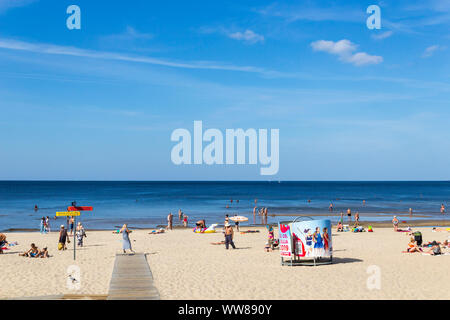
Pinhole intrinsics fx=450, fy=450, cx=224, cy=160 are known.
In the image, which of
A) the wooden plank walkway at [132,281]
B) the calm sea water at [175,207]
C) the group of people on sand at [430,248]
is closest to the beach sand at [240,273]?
the wooden plank walkway at [132,281]

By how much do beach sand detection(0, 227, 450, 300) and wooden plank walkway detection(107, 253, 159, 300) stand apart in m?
0.32

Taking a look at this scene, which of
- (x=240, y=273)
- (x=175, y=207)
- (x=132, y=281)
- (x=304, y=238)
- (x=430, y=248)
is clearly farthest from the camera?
(x=175, y=207)

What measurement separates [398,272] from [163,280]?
8879 millimetres

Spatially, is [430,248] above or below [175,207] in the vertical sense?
above

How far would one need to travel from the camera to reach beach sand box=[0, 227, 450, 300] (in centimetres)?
1365

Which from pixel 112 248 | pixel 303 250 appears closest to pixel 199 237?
pixel 112 248

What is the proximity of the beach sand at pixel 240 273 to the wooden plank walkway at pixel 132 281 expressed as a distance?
1.06 feet

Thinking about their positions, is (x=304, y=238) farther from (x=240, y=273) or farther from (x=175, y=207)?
(x=175, y=207)

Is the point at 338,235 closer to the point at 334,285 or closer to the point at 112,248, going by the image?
the point at 112,248

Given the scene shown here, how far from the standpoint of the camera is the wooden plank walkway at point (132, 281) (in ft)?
41.8

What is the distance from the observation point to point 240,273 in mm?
17141

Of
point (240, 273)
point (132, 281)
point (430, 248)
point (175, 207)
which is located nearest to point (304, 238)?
point (240, 273)

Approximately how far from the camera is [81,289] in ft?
46.0

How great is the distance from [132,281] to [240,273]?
430 centimetres
